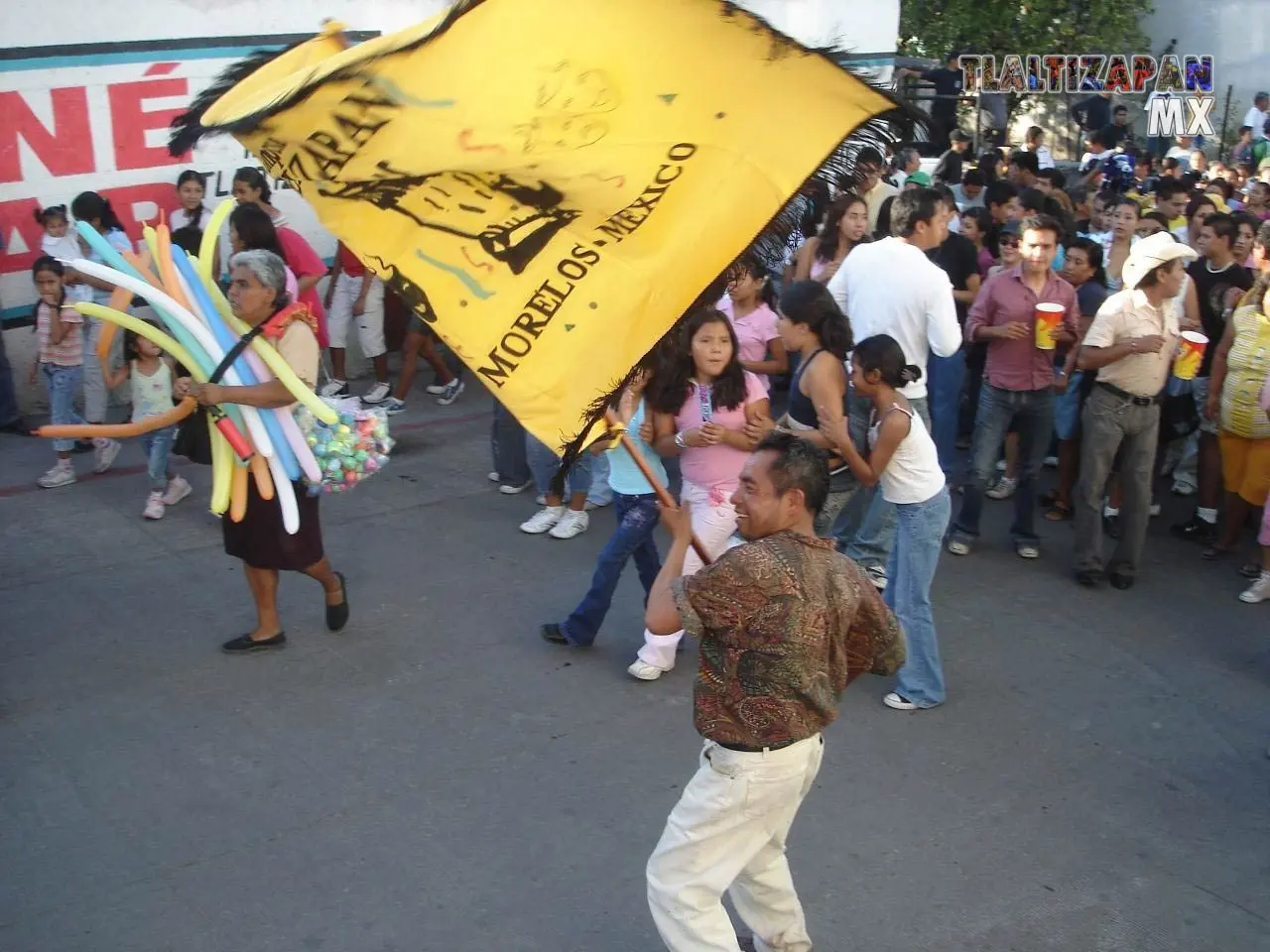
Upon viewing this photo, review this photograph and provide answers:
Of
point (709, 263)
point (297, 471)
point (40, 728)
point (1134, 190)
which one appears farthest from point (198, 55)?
point (1134, 190)

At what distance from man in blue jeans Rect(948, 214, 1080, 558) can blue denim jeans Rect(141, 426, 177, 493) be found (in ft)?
15.0

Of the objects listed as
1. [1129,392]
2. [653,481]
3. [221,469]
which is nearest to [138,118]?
[221,469]

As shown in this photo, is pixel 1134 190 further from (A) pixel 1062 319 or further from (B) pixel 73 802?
(B) pixel 73 802

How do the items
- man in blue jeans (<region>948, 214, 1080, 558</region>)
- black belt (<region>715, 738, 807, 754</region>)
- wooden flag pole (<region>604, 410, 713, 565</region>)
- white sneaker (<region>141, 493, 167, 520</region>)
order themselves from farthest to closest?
1. white sneaker (<region>141, 493, 167, 520</region>)
2. man in blue jeans (<region>948, 214, 1080, 558</region>)
3. wooden flag pole (<region>604, 410, 713, 565</region>)
4. black belt (<region>715, 738, 807, 754</region>)

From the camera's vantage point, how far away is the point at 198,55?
10.5m

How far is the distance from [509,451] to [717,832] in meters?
5.08

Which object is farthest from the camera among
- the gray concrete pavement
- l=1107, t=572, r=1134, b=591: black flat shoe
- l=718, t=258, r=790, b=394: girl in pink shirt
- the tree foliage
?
the tree foliage

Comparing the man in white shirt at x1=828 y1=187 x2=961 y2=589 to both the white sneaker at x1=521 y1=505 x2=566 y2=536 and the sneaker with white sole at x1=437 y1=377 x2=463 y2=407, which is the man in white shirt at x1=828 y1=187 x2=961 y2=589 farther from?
the sneaker with white sole at x1=437 y1=377 x2=463 y2=407

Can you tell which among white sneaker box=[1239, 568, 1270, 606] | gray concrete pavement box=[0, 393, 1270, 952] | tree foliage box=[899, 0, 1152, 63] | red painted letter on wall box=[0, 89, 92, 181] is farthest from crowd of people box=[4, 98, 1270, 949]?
tree foliage box=[899, 0, 1152, 63]

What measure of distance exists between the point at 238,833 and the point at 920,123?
3322 millimetres

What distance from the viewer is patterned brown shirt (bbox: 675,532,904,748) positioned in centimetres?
351

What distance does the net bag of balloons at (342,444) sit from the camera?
6.05m

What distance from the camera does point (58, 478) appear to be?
867 cm

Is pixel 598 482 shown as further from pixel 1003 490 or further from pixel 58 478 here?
pixel 58 478
